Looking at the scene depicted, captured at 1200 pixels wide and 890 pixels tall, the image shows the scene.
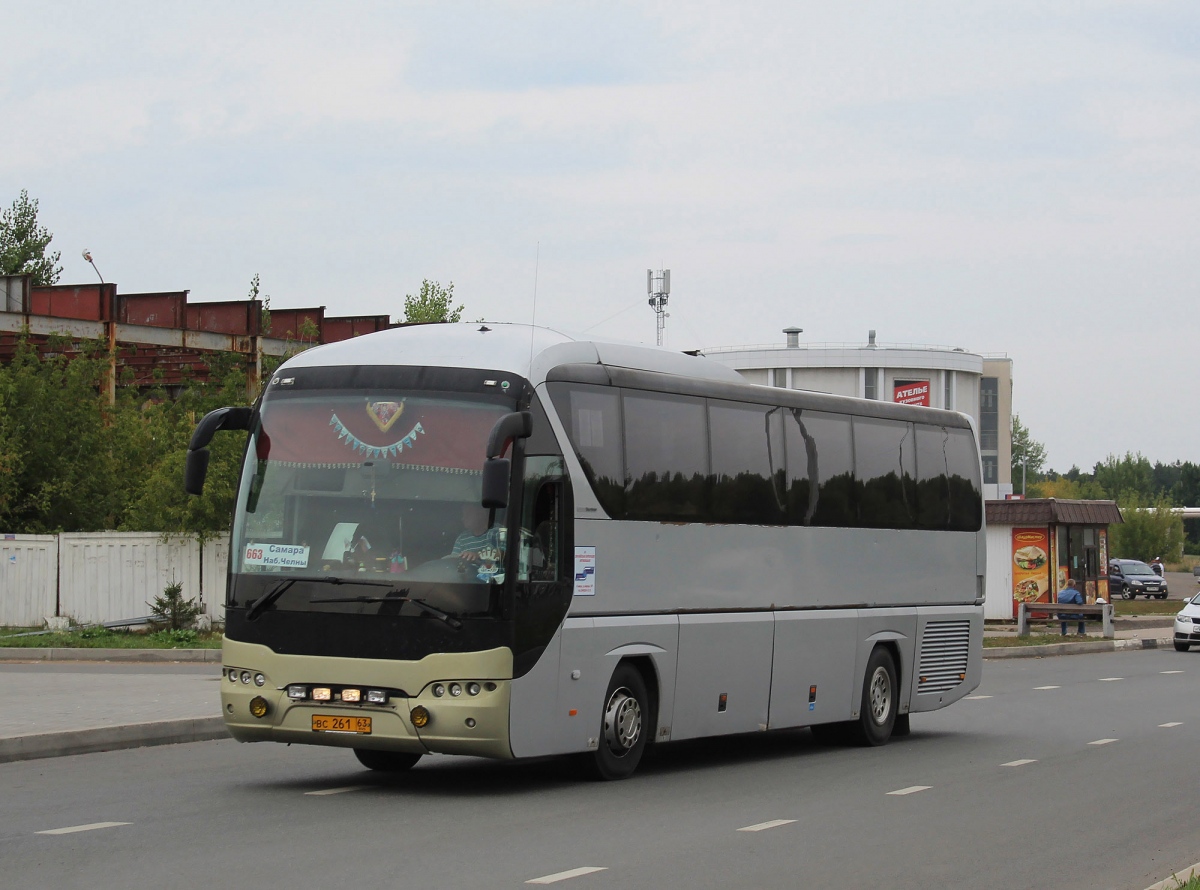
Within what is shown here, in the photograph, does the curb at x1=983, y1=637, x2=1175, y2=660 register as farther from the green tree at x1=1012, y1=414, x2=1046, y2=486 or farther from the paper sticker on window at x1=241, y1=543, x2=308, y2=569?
the green tree at x1=1012, y1=414, x2=1046, y2=486

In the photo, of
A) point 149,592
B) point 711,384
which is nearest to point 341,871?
point 711,384

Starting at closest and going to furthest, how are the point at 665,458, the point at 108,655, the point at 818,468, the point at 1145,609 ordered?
the point at 665,458, the point at 818,468, the point at 108,655, the point at 1145,609

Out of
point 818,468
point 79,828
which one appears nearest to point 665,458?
point 818,468

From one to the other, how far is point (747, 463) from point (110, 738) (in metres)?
6.30

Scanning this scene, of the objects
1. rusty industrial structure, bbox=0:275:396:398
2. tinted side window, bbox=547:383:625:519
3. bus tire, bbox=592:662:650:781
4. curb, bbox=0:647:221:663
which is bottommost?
curb, bbox=0:647:221:663

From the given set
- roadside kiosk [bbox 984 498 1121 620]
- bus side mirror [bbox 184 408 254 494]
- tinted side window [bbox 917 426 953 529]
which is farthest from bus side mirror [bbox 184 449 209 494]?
roadside kiosk [bbox 984 498 1121 620]

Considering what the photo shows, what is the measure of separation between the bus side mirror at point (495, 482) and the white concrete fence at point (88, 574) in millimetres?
21285

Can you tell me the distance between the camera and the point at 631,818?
10.5 meters

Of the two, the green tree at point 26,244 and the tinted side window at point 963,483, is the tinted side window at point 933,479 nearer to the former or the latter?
the tinted side window at point 963,483

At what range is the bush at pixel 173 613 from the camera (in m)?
30.6

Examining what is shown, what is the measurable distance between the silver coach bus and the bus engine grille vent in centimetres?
264

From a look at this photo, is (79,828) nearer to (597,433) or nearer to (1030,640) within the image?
(597,433)

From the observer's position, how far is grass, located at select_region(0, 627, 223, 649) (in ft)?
92.1

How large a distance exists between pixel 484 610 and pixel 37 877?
3.87m
